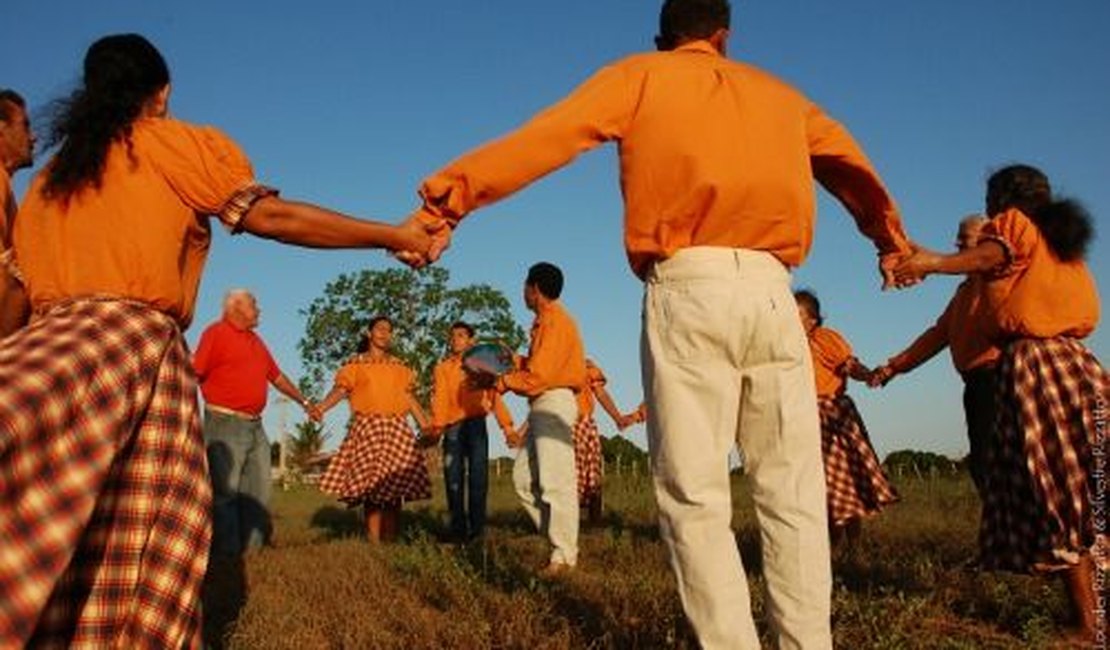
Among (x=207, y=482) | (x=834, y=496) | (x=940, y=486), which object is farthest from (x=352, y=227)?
(x=940, y=486)

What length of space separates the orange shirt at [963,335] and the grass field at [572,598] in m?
1.29

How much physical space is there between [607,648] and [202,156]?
2.50 m

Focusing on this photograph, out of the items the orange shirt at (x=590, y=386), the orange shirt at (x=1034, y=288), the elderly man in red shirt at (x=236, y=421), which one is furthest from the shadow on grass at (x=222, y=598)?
the orange shirt at (x=590, y=386)

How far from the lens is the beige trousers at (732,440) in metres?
3.04

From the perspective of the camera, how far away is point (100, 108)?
3139 mm

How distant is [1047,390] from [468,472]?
7.03m

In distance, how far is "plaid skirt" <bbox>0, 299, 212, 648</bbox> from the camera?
2.52 meters

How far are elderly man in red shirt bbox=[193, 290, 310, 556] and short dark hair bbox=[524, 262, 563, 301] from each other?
114 inches

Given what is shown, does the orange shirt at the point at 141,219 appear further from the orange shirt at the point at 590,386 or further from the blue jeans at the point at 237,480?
the orange shirt at the point at 590,386

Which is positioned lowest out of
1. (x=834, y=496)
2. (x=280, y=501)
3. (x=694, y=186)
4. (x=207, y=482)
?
(x=280, y=501)

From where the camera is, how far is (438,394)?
1098 centimetres

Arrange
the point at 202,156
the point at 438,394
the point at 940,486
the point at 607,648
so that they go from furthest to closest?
1. the point at 940,486
2. the point at 438,394
3. the point at 607,648
4. the point at 202,156

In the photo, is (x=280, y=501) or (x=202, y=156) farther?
(x=280, y=501)

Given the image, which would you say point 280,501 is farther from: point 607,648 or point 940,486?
point 607,648
